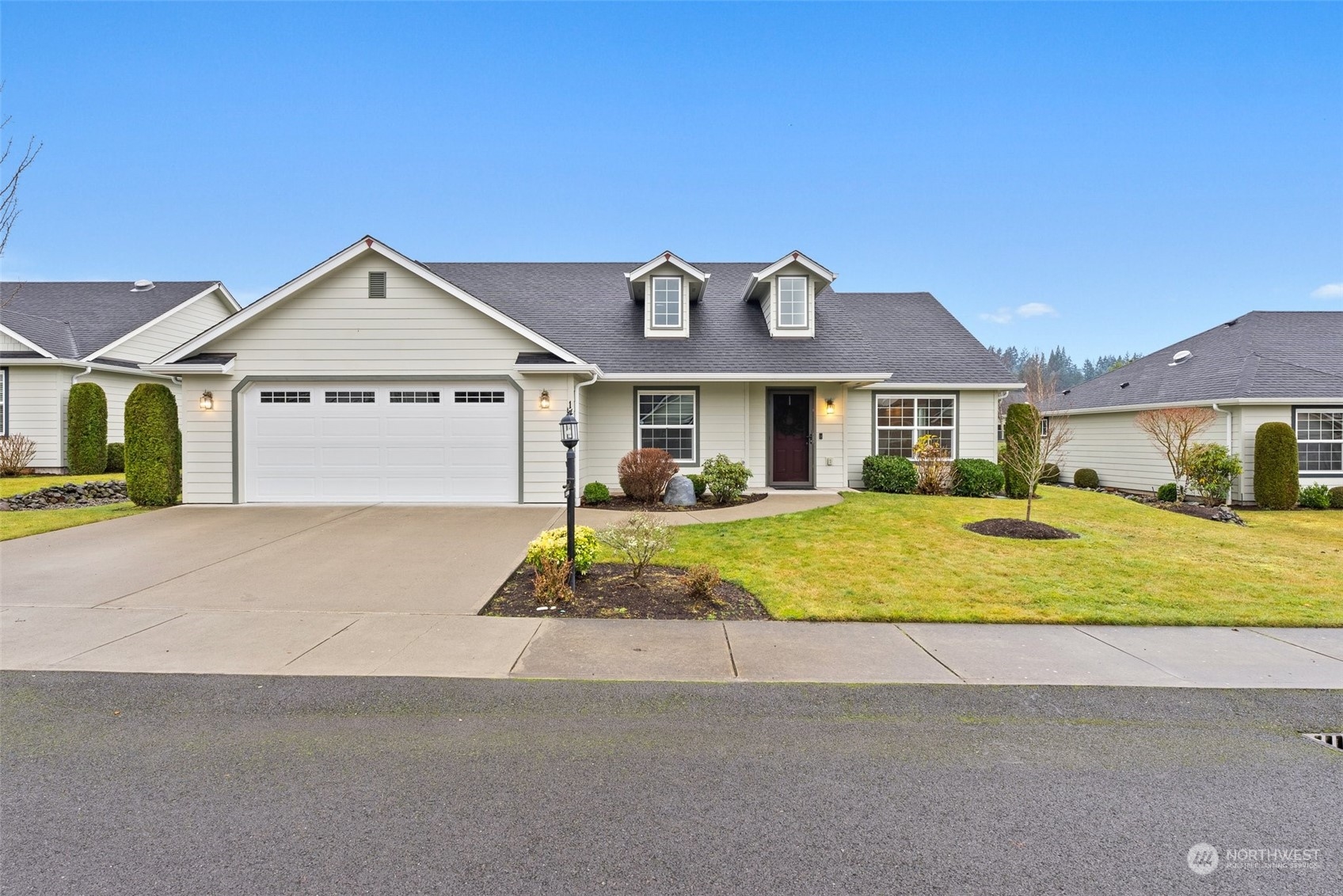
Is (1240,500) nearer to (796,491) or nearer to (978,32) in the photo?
(796,491)

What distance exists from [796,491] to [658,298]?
6171mm

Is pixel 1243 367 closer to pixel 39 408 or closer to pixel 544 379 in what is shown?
pixel 544 379

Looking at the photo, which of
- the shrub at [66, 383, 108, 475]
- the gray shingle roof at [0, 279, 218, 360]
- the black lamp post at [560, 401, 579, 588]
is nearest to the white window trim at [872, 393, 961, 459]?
the black lamp post at [560, 401, 579, 588]

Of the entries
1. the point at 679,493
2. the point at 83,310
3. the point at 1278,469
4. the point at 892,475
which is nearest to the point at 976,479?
the point at 892,475

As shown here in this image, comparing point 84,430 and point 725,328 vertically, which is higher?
point 725,328

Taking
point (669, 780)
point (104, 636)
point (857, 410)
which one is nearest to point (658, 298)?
point (857, 410)

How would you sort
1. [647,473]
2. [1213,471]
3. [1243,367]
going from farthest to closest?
1. [1243,367]
2. [1213,471]
3. [647,473]

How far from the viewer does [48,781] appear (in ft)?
9.36

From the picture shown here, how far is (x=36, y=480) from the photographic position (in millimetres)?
15305

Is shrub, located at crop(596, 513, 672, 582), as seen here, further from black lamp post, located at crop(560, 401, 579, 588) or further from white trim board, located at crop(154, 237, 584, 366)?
white trim board, located at crop(154, 237, 584, 366)

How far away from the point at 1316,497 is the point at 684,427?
1595 cm

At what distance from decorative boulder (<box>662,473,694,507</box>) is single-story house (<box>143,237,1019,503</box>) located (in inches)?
64.9

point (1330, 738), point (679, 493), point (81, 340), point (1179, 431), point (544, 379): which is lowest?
point (1330, 738)

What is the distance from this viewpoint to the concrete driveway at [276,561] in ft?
19.6
